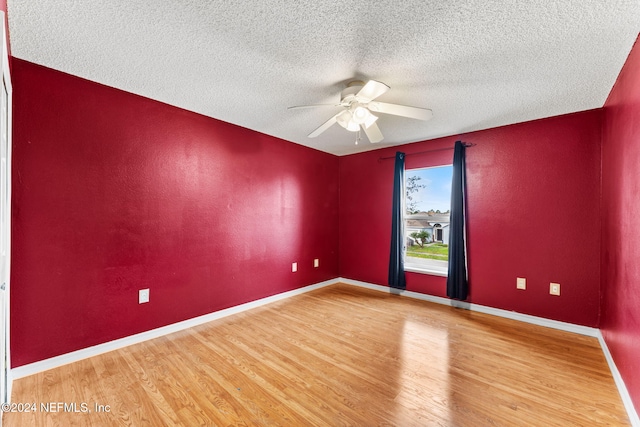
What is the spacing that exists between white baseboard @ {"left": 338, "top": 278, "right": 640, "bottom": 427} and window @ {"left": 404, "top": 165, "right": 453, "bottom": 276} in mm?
377

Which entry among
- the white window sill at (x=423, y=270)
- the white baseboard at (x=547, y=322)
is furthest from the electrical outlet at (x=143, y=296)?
the white window sill at (x=423, y=270)

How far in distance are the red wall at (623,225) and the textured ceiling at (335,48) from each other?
23 cm

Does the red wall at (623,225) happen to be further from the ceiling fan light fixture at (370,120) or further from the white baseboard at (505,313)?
the ceiling fan light fixture at (370,120)

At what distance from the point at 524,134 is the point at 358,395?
3253 mm

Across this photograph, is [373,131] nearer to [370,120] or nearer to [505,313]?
[370,120]

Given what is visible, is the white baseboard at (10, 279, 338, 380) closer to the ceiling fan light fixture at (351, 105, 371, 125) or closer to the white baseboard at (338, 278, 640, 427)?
the white baseboard at (338, 278, 640, 427)

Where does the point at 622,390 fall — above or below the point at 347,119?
below

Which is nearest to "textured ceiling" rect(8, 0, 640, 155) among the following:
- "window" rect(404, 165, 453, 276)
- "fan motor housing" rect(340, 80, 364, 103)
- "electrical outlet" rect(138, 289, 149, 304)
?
"fan motor housing" rect(340, 80, 364, 103)

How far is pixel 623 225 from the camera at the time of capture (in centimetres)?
194

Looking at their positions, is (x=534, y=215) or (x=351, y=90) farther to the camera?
(x=534, y=215)

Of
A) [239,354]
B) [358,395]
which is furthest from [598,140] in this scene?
[239,354]

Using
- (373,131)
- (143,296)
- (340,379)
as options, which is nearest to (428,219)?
(373,131)

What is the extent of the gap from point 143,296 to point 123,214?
2.60ft

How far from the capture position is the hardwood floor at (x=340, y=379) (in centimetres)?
163
